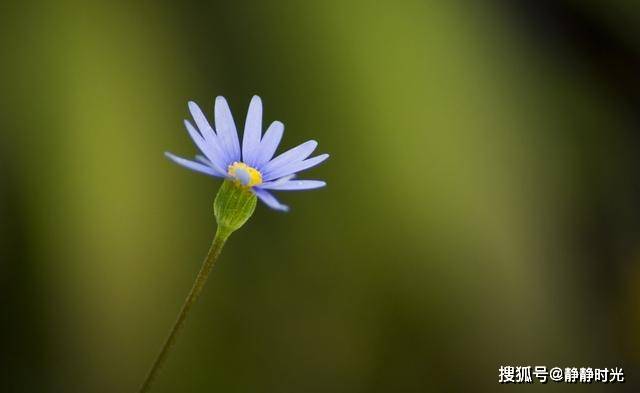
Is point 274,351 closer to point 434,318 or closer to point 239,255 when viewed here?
point 239,255

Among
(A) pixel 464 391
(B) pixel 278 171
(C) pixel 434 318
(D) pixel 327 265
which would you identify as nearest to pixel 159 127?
(D) pixel 327 265

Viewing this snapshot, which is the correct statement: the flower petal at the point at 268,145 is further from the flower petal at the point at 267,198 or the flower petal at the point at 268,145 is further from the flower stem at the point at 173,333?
the flower stem at the point at 173,333

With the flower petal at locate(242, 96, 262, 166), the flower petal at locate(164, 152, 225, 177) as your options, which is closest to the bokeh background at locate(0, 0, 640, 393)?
the flower petal at locate(242, 96, 262, 166)

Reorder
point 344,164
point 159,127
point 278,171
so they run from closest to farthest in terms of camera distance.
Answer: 1. point 278,171
2. point 159,127
3. point 344,164
